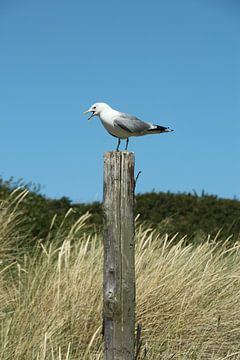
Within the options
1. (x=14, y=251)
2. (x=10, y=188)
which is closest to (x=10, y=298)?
(x=14, y=251)

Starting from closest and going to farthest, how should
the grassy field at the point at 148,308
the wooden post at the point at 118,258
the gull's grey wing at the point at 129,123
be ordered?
1. the wooden post at the point at 118,258
2. the gull's grey wing at the point at 129,123
3. the grassy field at the point at 148,308

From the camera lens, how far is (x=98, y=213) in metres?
13.8

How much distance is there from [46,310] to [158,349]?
4.15 ft

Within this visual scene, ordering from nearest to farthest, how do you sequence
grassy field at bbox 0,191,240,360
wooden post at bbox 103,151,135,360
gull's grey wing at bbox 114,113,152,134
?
wooden post at bbox 103,151,135,360, gull's grey wing at bbox 114,113,152,134, grassy field at bbox 0,191,240,360

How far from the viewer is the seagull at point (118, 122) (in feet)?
18.2

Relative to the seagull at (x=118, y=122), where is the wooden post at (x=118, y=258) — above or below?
below

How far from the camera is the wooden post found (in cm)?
513

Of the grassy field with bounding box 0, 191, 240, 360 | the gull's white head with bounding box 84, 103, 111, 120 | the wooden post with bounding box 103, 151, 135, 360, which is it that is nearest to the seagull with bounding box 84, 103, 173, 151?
the gull's white head with bounding box 84, 103, 111, 120

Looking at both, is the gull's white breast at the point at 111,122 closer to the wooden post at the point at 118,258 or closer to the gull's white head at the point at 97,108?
the gull's white head at the point at 97,108

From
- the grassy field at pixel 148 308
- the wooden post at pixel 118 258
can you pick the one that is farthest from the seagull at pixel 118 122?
the grassy field at pixel 148 308

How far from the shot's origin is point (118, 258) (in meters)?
5.14

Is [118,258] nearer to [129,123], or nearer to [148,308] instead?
[129,123]

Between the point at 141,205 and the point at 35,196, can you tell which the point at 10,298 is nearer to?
the point at 35,196

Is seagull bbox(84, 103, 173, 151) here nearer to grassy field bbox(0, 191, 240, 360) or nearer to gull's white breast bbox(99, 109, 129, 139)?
gull's white breast bbox(99, 109, 129, 139)
